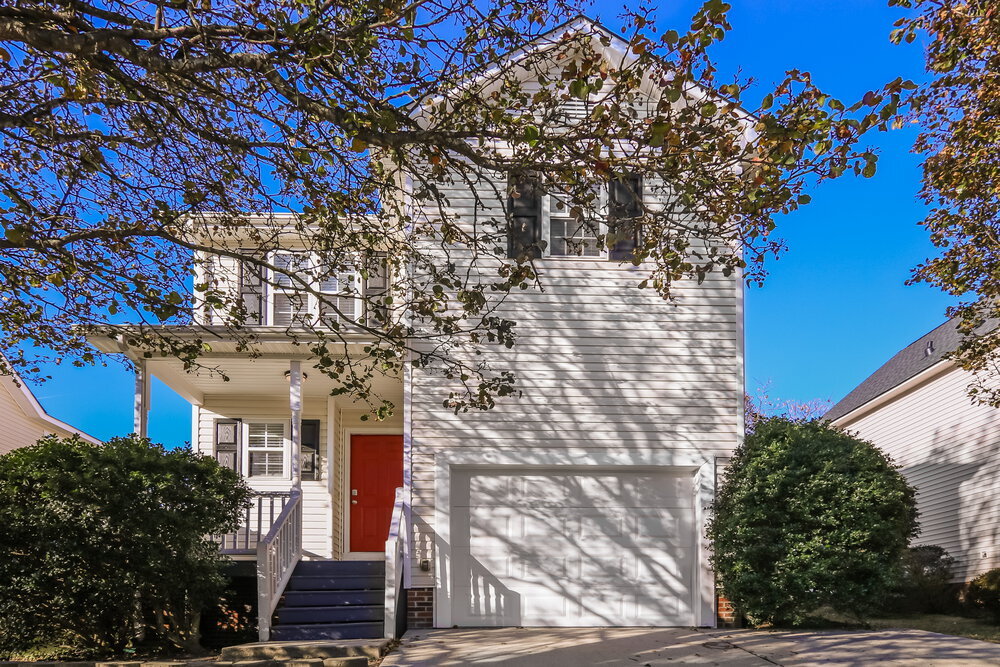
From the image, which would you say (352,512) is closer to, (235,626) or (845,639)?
(235,626)

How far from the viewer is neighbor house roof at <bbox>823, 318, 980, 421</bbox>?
1888cm

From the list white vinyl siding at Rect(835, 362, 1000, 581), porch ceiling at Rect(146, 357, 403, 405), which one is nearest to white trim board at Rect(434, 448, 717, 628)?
porch ceiling at Rect(146, 357, 403, 405)

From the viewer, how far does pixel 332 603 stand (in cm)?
1059

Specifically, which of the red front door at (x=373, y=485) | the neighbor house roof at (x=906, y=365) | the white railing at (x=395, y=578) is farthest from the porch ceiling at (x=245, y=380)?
the neighbor house roof at (x=906, y=365)

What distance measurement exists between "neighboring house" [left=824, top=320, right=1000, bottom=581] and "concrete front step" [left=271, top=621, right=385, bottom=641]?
327 inches

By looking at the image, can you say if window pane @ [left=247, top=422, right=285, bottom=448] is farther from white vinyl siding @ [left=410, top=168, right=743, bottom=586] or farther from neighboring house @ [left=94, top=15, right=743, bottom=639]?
white vinyl siding @ [left=410, top=168, right=743, bottom=586]

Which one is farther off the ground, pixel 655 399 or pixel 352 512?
pixel 655 399

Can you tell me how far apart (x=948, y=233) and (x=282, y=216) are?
9910 mm

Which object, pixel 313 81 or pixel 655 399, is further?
pixel 655 399

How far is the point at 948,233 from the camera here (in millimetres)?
11617

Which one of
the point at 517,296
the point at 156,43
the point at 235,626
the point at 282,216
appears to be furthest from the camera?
the point at 282,216

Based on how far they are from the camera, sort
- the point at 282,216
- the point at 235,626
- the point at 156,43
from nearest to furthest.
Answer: the point at 156,43 < the point at 235,626 < the point at 282,216

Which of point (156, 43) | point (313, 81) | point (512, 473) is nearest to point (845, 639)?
point (512, 473)

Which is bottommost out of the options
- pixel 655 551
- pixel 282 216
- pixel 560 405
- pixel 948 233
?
pixel 655 551
